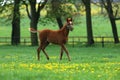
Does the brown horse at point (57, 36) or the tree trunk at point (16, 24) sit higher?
the brown horse at point (57, 36)

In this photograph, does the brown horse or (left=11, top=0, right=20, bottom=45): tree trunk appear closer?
the brown horse

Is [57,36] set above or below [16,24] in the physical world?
above

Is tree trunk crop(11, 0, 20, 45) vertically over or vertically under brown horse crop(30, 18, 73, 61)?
under

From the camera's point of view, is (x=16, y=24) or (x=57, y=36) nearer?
(x=57, y=36)

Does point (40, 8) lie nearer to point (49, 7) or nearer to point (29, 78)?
point (49, 7)

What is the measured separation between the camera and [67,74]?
49.0 ft

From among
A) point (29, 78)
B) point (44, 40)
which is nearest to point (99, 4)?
point (44, 40)

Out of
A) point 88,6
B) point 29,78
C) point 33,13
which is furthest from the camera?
point 33,13

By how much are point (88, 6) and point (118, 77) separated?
40.6m

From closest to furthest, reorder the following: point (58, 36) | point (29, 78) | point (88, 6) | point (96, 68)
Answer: point (29, 78) < point (96, 68) < point (58, 36) < point (88, 6)

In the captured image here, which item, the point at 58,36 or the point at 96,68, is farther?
the point at 58,36

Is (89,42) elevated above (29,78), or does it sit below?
below

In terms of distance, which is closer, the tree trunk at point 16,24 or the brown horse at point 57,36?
the brown horse at point 57,36

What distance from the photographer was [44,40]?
80.2 feet
